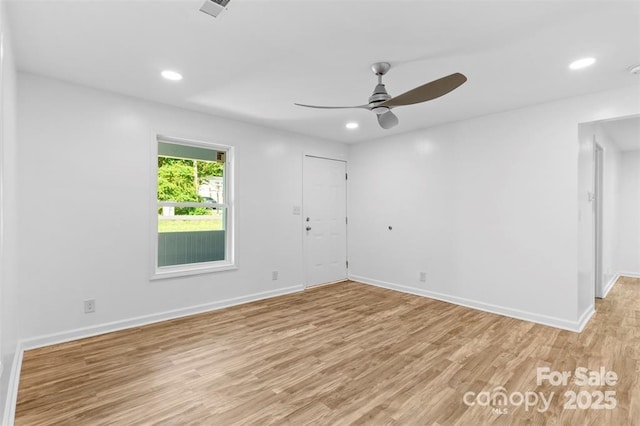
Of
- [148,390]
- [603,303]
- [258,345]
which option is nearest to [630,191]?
[603,303]

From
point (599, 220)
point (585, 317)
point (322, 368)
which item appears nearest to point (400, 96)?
point (322, 368)

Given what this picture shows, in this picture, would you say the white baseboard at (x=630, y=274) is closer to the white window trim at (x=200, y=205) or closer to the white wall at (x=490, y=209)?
the white wall at (x=490, y=209)

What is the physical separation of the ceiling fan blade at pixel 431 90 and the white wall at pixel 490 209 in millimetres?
2028

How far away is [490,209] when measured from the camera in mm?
3963

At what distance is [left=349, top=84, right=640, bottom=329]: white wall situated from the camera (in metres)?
3.38

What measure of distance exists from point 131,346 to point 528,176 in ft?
15.0

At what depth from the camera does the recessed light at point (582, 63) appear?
2549 mm

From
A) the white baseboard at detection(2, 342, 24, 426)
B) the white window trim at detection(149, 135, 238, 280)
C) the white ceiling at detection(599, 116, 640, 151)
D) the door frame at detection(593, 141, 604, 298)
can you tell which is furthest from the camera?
the door frame at detection(593, 141, 604, 298)

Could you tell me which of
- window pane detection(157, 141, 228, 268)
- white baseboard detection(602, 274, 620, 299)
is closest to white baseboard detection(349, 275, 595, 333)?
white baseboard detection(602, 274, 620, 299)

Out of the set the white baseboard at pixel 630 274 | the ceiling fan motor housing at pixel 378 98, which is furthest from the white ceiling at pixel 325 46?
the white baseboard at pixel 630 274

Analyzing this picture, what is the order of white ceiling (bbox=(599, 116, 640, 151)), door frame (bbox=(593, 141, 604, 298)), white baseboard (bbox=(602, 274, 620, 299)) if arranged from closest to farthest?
1. white ceiling (bbox=(599, 116, 640, 151))
2. door frame (bbox=(593, 141, 604, 298))
3. white baseboard (bbox=(602, 274, 620, 299))

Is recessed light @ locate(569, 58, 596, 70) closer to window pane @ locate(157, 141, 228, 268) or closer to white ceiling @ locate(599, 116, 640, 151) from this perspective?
white ceiling @ locate(599, 116, 640, 151)

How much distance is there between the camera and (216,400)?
208cm

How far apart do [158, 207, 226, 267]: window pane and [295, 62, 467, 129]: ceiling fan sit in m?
2.25
